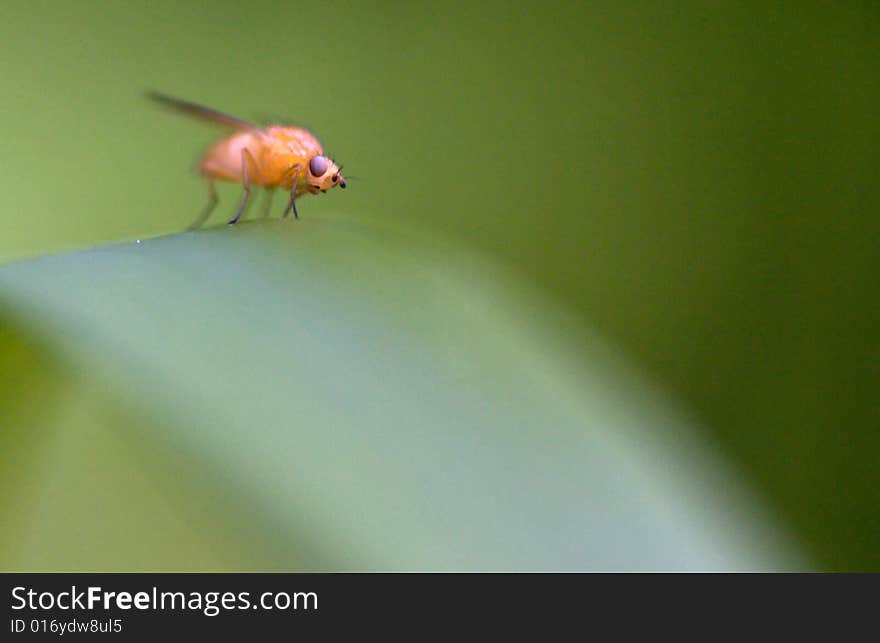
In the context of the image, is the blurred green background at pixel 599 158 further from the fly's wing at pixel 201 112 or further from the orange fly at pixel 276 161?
the fly's wing at pixel 201 112

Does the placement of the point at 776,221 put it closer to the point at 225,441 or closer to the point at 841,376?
the point at 841,376

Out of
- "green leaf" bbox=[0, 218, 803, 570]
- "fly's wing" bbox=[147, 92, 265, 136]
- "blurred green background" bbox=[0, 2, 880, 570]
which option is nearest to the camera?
"green leaf" bbox=[0, 218, 803, 570]

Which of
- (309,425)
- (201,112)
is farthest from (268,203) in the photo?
(309,425)

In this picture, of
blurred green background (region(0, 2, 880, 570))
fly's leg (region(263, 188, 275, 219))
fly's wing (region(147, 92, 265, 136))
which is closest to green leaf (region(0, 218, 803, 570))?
fly's wing (region(147, 92, 265, 136))

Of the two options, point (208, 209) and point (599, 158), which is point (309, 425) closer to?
point (208, 209)

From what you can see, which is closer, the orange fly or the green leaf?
the green leaf

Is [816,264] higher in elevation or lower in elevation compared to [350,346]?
higher

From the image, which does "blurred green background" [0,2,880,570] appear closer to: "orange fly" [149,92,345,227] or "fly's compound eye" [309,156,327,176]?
"orange fly" [149,92,345,227]

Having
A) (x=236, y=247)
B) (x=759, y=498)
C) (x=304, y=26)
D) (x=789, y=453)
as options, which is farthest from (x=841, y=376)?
(x=236, y=247)
